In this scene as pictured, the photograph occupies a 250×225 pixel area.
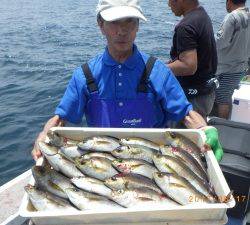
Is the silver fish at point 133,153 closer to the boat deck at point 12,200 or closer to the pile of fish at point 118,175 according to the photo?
the pile of fish at point 118,175

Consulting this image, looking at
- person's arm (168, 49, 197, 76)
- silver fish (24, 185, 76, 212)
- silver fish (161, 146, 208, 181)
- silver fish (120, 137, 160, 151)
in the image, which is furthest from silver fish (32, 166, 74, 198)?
person's arm (168, 49, 197, 76)

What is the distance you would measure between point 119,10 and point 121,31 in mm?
161

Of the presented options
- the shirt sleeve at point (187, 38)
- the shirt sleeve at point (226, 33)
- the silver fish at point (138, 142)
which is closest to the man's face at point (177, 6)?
the shirt sleeve at point (187, 38)

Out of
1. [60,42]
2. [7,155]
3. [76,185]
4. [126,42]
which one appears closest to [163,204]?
[76,185]

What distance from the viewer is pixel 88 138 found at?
317cm

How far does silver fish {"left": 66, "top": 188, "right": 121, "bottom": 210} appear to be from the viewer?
252cm

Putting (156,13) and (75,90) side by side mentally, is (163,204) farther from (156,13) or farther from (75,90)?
(156,13)

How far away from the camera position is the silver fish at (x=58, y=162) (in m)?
2.87

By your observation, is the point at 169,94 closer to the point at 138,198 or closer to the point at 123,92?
the point at 123,92

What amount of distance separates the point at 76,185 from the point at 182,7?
3445mm

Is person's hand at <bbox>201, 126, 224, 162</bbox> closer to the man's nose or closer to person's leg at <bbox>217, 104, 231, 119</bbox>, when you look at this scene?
the man's nose

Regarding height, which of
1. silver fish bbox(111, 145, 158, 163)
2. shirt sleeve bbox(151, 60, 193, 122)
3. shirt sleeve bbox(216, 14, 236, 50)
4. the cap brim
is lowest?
shirt sleeve bbox(216, 14, 236, 50)

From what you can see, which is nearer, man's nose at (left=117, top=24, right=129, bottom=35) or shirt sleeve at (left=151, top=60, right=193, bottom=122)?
man's nose at (left=117, top=24, right=129, bottom=35)

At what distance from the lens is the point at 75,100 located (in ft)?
11.9
